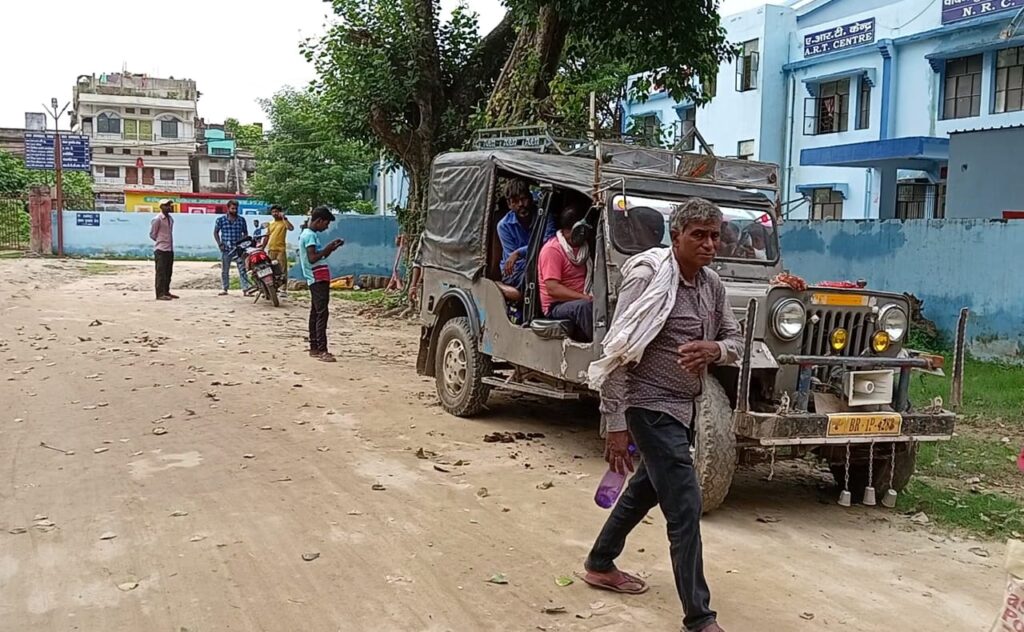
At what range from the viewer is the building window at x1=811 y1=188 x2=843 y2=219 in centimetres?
2480

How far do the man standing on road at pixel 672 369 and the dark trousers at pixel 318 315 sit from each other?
7.29 meters

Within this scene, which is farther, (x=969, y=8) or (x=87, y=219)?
(x=87, y=219)

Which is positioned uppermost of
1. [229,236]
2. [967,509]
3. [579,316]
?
[229,236]

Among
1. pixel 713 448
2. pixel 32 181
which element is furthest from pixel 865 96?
pixel 32 181

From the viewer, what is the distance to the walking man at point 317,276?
35.2 ft

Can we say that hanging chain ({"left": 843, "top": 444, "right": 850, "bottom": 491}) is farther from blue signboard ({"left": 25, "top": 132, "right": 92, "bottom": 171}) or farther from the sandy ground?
blue signboard ({"left": 25, "top": 132, "right": 92, "bottom": 171})

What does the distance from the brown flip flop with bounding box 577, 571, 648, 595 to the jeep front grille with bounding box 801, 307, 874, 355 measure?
6.37ft

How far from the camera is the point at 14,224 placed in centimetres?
3064

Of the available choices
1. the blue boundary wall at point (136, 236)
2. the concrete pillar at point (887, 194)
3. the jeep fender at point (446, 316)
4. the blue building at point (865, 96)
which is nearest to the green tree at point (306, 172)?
the blue boundary wall at point (136, 236)

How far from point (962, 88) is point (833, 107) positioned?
12.8 feet

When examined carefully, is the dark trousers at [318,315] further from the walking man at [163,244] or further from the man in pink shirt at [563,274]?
the walking man at [163,244]

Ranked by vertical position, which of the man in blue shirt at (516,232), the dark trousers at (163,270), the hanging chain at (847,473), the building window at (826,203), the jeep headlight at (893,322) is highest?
the building window at (826,203)

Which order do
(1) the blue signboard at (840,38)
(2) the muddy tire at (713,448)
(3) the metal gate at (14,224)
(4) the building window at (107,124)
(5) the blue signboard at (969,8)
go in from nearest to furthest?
1. (2) the muddy tire at (713,448)
2. (5) the blue signboard at (969,8)
3. (1) the blue signboard at (840,38)
4. (3) the metal gate at (14,224)
5. (4) the building window at (107,124)

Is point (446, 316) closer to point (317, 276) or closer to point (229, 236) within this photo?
point (317, 276)
